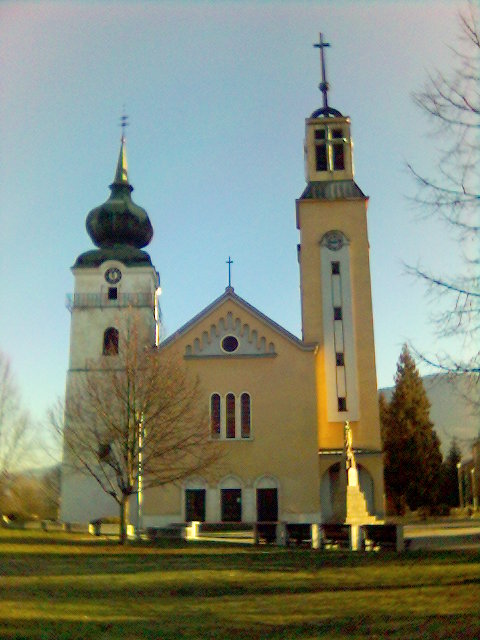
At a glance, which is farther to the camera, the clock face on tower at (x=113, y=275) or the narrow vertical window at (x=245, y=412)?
the clock face on tower at (x=113, y=275)

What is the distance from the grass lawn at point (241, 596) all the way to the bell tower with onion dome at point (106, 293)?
20759 millimetres

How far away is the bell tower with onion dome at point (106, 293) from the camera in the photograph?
3953 cm

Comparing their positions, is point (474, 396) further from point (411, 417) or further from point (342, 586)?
point (411, 417)

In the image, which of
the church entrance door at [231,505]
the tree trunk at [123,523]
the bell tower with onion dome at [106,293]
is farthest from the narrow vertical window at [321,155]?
the tree trunk at [123,523]

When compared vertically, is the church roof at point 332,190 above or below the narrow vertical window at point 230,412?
above

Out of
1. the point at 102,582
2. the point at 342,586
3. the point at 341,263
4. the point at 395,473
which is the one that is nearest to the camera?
the point at 342,586

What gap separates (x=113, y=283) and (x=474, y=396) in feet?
114

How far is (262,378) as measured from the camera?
3588 centimetres

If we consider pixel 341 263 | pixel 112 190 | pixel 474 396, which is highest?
pixel 112 190

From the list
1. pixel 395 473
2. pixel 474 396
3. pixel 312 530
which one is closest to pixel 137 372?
pixel 312 530

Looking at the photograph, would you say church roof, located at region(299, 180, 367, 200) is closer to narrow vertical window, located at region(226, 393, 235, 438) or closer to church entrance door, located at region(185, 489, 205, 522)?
narrow vertical window, located at region(226, 393, 235, 438)

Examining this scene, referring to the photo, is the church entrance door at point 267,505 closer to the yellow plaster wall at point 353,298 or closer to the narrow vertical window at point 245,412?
the narrow vertical window at point 245,412

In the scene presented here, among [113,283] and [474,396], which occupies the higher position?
[113,283]

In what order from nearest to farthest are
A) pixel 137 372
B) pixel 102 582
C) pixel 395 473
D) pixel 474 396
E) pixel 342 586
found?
1. pixel 474 396
2. pixel 342 586
3. pixel 102 582
4. pixel 137 372
5. pixel 395 473
